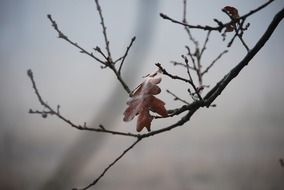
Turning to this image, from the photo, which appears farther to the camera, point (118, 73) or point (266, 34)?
point (118, 73)

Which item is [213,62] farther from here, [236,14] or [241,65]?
[241,65]

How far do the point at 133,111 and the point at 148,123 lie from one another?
0.04m

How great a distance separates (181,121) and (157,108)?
0.08m

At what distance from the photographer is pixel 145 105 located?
0.75 m

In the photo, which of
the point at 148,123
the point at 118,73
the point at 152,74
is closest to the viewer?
the point at 148,123

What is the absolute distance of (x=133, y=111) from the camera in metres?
0.75

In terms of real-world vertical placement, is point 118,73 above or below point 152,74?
above

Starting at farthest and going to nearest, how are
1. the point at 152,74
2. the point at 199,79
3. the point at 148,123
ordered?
the point at 199,79, the point at 152,74, the point at 148,123

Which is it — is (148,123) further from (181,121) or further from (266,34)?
(266,34)

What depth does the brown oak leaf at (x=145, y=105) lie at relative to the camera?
28.8 inches

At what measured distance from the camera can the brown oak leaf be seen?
2.40 feet

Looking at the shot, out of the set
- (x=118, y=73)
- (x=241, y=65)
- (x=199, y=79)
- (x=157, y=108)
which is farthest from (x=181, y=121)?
(x=199, y=79)

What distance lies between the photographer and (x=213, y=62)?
1.53m

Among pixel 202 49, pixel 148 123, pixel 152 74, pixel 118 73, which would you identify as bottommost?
pixel 148 123
